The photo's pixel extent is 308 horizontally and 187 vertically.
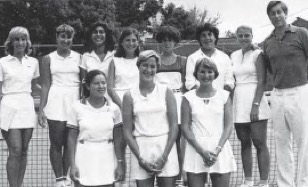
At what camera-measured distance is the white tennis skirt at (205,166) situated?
211 inches

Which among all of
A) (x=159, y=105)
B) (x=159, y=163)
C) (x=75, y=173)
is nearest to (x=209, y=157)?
(x=159, y=163)

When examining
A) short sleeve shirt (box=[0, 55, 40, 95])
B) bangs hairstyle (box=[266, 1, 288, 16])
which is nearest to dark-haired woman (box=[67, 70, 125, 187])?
short sleeve shirt (box=[0, 55, 40, 95])

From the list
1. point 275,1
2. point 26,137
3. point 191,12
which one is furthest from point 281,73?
point 191,12

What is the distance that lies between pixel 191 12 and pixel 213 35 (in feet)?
199

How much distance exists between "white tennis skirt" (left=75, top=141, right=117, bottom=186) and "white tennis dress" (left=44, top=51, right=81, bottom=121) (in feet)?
4.15

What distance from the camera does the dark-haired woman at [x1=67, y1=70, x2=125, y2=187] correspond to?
5.41 meters

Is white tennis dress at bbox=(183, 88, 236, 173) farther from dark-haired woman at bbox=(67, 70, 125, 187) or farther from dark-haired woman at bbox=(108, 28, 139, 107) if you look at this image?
dark-haired woman at bbox=(108, 28, 139, 107)

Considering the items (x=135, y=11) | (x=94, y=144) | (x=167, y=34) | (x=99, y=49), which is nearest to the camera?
(x=94, y=144)

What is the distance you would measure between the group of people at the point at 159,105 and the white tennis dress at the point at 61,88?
1cm

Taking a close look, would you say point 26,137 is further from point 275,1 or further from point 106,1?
point 106,1

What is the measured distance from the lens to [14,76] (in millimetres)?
6547

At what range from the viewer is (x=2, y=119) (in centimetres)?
646

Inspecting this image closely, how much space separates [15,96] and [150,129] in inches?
87.6

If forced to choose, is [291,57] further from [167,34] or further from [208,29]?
[167,34]
